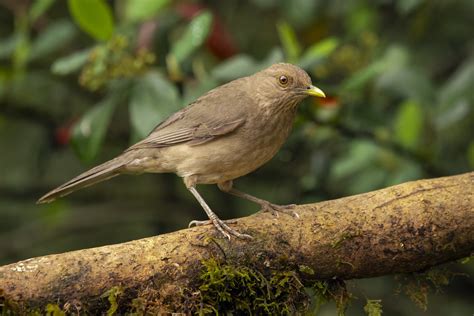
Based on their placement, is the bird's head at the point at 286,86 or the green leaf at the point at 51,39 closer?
the bird's head at the point at 286,86

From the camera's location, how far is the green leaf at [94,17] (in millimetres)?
5480

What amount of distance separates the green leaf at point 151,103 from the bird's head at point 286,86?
23.0 inches

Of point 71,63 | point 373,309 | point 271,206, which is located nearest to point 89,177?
point 71,63

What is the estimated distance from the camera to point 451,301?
705 centimetres

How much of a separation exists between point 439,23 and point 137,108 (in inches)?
102

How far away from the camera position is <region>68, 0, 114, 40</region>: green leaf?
5480 mm

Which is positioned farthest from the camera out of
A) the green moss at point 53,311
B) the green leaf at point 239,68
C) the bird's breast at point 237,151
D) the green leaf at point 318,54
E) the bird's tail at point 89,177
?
the green leaf at point 239,68

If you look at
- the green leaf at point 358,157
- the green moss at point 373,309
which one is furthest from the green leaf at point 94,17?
the green moss at point 373,309

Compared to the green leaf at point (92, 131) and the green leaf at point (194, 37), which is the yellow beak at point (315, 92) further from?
the green leaf at point (92, 131)

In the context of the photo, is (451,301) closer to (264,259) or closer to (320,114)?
(320,114)

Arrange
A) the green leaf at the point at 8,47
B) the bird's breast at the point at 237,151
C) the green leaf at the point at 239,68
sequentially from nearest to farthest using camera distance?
the bird's breast at the point at 237,151 < the green leaf at the point at 239,68 < the green leaf at the point at 8,47

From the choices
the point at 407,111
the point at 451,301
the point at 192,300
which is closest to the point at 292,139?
the point at 407,111

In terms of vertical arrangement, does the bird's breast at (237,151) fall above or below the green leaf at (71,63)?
below

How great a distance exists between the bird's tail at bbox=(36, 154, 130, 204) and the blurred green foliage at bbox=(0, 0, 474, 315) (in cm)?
17
